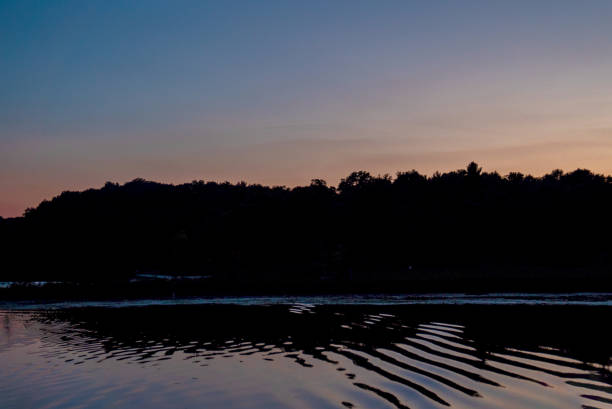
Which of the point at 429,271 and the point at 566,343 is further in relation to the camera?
the point at 429,271

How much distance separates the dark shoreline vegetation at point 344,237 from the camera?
98.5 metres

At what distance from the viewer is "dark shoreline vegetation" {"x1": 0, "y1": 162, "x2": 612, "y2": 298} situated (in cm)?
9850

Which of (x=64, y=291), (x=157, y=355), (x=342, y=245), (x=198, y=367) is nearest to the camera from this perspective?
(x=198, y=367)

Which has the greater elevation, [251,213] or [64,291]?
[251,213]

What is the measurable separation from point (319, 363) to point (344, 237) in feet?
313

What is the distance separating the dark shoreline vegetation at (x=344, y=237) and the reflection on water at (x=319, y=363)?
159 ft

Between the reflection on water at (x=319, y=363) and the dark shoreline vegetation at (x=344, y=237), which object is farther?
the dark shoreline vegetation at (x=344, y=237)

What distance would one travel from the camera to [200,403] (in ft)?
48.0

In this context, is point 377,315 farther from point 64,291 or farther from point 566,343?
point 64,291

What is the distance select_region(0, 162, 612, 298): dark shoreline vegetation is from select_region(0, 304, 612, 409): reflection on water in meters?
48.5

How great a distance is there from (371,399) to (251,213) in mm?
107531

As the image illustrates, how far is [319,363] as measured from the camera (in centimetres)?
1958

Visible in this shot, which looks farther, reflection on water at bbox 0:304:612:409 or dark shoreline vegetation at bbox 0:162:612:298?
dark shoreline vegetation at bbox 0:162:612:298

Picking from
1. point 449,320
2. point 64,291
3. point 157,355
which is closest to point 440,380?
point 157,355
